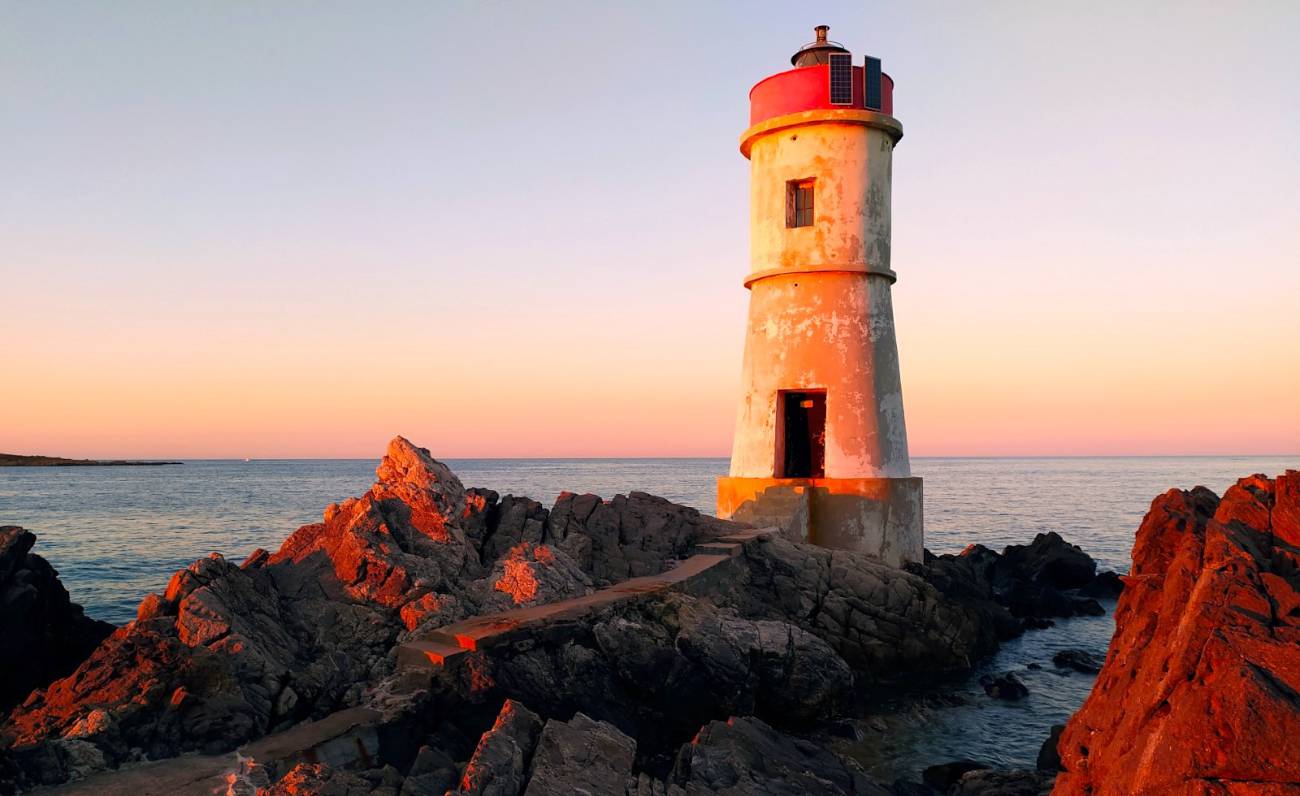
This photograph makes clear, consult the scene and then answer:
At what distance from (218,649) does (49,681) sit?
3220 millimetres

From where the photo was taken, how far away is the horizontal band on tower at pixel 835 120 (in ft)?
66.1

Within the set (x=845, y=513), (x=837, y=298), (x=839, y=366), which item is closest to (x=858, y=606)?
(x=845, y=513)

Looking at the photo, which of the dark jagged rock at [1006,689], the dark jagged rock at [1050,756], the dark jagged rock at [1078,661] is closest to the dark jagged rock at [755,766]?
the dark jagged rock at [1050,756]

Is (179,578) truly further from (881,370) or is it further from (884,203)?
(884,203)

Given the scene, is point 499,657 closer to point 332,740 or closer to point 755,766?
point 332,740

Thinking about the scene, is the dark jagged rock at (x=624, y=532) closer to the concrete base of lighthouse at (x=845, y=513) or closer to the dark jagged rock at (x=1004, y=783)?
the concrete base of lighthouse at (x=845, y=513)

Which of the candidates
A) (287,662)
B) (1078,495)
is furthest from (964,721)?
(1078,495)

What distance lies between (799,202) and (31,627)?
17.7 m

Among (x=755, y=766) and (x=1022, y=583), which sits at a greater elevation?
(x=755, y=766)

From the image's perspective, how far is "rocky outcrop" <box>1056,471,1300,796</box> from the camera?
4891 millimetres

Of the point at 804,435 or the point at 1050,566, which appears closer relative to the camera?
the point at 804,435

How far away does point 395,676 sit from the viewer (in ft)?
35.7

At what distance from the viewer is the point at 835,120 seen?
20.2 meters

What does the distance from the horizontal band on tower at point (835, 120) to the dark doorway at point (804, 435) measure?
696 cm
